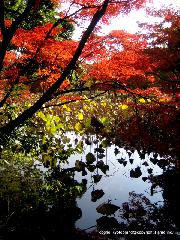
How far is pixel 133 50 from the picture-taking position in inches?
384

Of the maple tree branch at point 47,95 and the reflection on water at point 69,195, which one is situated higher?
the maple tree branch at point 47,95

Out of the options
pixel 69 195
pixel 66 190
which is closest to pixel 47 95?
pixel 66 190

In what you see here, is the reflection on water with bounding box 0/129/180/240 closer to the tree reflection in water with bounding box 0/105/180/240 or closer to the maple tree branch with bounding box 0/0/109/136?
the tree reflection in water with bounding box 0/105/180/240

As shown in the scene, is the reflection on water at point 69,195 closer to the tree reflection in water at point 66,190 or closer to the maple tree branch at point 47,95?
the tree reflection in water at point 66,190

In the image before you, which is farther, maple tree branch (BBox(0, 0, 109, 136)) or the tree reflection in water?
maple tree branch (BBox(0, 0, 109, 136))

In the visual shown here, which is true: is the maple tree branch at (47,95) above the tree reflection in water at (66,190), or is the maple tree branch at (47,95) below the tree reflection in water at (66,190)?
above

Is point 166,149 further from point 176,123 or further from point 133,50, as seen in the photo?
point 133,50

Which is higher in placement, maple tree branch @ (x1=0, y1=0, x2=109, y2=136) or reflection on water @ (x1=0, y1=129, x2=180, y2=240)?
maple tree branch @ (x1=0, y1=0, x2=109, y2=136)

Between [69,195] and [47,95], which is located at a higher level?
[47,95]

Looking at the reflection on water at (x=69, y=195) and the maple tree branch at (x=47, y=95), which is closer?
the reflection on water at (x=69, y=195)

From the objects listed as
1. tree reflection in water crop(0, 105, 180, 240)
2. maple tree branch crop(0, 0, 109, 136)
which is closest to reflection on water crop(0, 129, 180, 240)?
tree reflection in water crop(0, 105, 180, 240)

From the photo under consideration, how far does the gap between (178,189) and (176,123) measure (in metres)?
2.19

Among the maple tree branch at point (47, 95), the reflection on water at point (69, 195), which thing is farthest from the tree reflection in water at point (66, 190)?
the maple tree branch at point (47, 95)

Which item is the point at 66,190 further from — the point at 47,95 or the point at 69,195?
the point at 47,95
